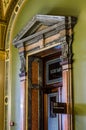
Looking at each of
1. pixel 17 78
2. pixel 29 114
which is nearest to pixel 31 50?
pixel 17 78

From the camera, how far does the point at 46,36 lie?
741 cm

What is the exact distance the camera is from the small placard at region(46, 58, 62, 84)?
7540 millimetres

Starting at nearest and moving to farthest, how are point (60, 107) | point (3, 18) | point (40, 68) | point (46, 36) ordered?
1. point (60, 107)
2. point (46, 36)
3. point (40, 68)
4. point (3, 18)

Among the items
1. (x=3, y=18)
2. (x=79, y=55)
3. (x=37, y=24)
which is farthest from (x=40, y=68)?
(x=3, y=18)

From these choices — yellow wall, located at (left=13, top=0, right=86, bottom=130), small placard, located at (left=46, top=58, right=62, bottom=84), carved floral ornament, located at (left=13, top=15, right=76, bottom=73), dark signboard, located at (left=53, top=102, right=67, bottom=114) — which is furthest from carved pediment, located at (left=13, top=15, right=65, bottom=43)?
dark signboard, located at (left=53, top=102, right=67, bottom=114)

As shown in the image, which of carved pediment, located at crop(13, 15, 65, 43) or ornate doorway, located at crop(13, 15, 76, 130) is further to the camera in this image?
ornate doorway, located at crop(13, 15, 76, 130)

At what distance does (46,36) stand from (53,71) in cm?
85

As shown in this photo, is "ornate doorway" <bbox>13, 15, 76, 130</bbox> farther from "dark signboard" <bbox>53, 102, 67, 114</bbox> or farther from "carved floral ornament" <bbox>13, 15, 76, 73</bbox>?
"dark signboard" <bbox>53, 102, 67, 114</bbox>

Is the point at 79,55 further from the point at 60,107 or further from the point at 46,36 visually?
the point at 46,36

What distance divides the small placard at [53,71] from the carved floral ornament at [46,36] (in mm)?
455

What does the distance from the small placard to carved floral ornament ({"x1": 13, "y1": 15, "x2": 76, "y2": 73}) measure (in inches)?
17.9

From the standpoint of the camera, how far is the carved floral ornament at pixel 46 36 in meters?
6.75

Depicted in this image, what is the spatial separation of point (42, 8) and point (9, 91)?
2.30 meters

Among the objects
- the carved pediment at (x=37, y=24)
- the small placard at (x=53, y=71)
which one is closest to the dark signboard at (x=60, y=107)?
the small placard at (x=53, y=71)
